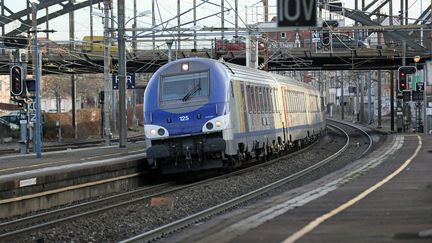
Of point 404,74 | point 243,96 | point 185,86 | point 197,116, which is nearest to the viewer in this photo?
point 197,116

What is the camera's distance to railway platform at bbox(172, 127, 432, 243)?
8.58 m

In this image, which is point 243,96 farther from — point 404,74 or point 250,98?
point 404,74

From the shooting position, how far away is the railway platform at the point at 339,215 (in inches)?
338

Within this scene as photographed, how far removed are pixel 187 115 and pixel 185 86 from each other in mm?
996

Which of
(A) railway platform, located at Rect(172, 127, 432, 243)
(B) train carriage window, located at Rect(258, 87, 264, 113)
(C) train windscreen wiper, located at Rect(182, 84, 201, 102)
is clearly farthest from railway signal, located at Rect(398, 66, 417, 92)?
(A) railway platform, located at Rect(172, 127, 432, 243)

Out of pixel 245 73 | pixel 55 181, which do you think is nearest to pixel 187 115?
pixel 245 73

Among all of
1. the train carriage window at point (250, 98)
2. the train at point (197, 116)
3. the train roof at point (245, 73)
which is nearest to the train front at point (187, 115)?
the train at point (197, 116)

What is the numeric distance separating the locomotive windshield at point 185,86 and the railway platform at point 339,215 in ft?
15.4

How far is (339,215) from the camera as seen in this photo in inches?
403

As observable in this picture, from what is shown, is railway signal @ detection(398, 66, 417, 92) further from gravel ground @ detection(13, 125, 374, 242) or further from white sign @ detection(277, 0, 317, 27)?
white sign @ detection(277, 0, 317, 27)

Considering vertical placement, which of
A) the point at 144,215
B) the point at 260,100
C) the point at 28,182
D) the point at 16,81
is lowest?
the point at 144,215

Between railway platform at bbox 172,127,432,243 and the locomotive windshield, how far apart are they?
15.4ft

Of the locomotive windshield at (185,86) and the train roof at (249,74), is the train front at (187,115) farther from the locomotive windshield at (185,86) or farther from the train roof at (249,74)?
the train roof at (249,74)

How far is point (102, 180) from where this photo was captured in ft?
58.0
